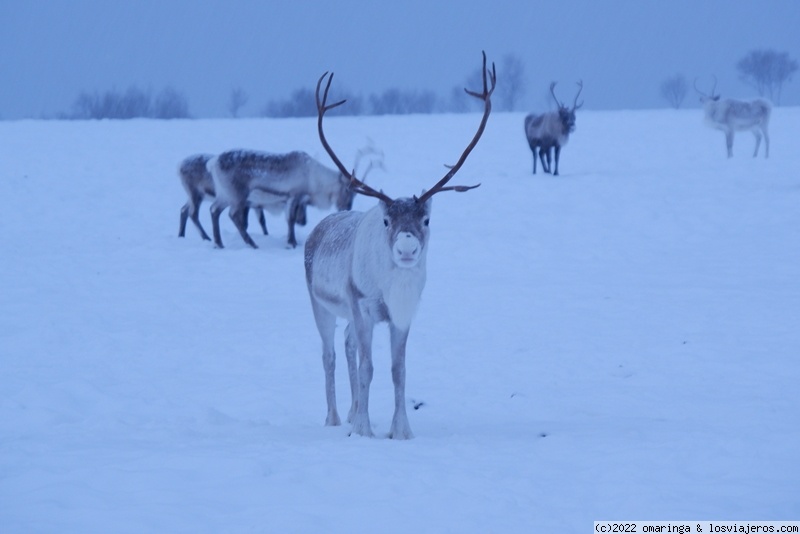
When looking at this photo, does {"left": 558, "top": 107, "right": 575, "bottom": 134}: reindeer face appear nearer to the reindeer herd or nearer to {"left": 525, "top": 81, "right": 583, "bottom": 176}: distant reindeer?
{"left": 525, "top": 81, "right": 583, "bottom": 176}: distant reindeer

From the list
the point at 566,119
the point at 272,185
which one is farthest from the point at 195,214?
the point at 566,119

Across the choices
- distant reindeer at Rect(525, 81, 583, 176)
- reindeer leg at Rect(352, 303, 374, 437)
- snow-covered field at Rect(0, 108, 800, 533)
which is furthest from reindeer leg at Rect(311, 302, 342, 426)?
distant reindeer at Rect(525, 81, 583, 176)

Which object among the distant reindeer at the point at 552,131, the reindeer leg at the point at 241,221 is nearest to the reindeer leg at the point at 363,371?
the reindeer leg at the point at 241,221

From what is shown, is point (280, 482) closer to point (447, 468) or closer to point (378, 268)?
point (447, 468)

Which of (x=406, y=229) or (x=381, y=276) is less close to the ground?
(x=406, y=229)

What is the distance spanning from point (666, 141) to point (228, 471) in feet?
72.4

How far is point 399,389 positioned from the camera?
17.6 feet

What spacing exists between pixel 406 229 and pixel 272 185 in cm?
878

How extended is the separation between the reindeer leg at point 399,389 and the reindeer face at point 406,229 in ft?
1.56

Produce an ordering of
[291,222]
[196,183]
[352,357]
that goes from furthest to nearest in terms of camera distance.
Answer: [196,183] < [291,222] < [352,357]

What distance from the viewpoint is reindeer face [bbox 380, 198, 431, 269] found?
5.00 m

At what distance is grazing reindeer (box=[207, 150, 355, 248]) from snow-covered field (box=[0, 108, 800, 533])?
0.61 m

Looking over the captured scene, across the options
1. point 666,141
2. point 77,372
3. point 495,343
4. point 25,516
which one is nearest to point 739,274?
point 495,343

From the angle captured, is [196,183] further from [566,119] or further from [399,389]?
[399,389]
